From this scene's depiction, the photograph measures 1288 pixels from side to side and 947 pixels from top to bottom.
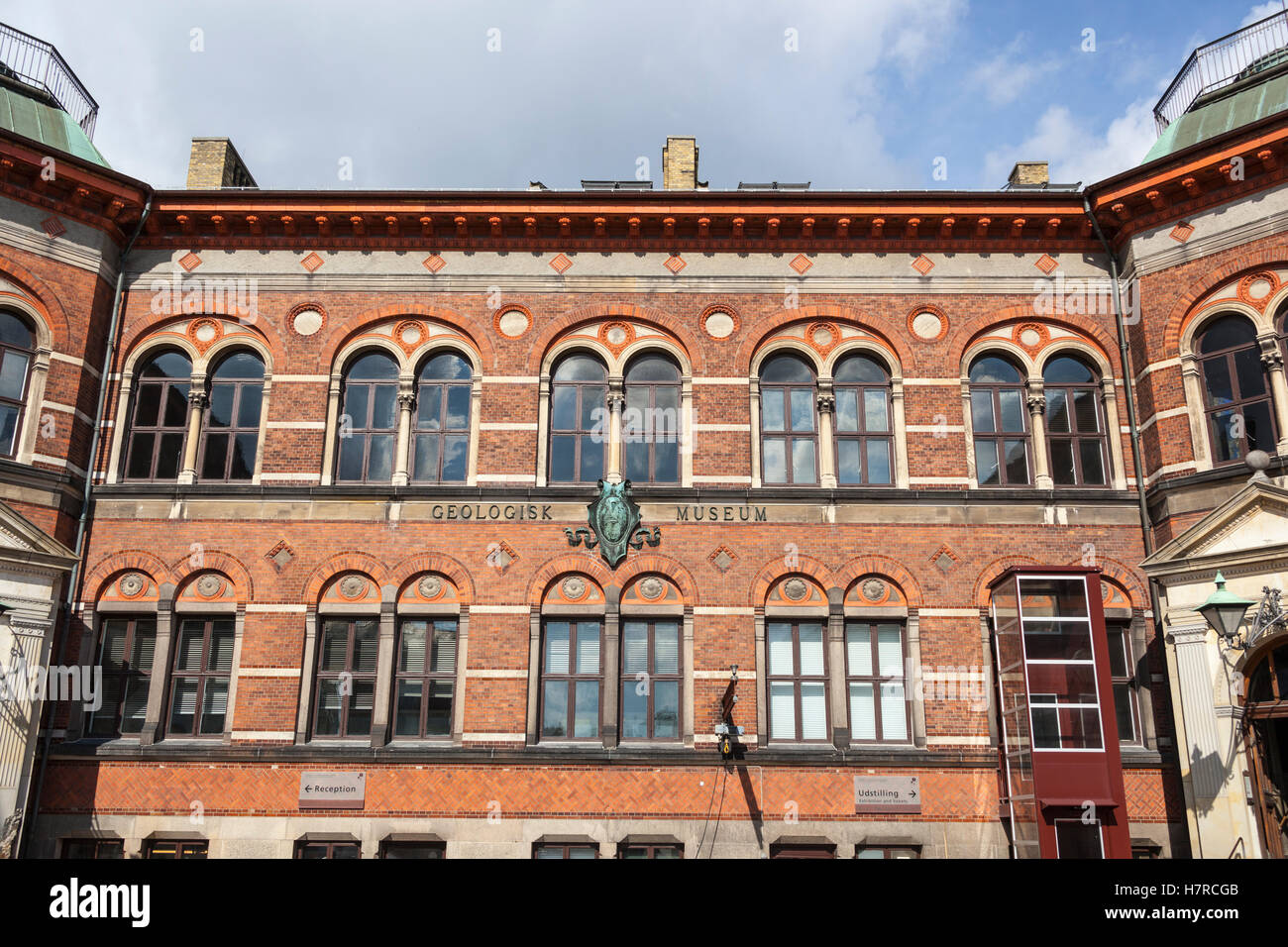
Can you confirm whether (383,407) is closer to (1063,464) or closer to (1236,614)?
(1063,464)

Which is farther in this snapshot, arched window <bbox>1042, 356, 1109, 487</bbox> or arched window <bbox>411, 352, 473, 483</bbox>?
arched window <bbox>411, 352, 473, 483</bbox>

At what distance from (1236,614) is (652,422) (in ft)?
31.7

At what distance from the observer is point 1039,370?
1852 cm

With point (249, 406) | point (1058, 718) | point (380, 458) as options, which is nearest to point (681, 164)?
point (380, 458)

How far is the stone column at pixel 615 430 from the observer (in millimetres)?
18125

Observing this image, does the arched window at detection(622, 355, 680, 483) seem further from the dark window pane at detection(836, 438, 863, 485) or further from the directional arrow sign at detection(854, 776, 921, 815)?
the directional arrow sign at detection(854, 776, 921, 815)

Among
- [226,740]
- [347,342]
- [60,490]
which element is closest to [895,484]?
[347,342]

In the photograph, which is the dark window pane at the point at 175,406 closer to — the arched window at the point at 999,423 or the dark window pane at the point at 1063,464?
the arched window at the point at 999,423

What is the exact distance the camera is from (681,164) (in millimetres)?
20688

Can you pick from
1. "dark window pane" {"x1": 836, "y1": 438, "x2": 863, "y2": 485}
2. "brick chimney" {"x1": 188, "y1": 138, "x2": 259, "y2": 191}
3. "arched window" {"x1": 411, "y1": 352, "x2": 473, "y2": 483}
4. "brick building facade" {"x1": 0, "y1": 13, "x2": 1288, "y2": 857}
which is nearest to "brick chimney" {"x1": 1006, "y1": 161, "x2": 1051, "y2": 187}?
"brick building facade" {"x1": 0, "y1": 13, "x2": 1288, "y2": 857}

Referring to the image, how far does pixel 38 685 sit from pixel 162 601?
2.21 m

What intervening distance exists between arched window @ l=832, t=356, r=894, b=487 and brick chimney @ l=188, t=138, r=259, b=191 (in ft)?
44.3

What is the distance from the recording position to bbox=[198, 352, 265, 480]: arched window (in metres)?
18.3

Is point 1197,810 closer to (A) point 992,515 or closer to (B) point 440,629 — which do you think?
(A) point 992,515
